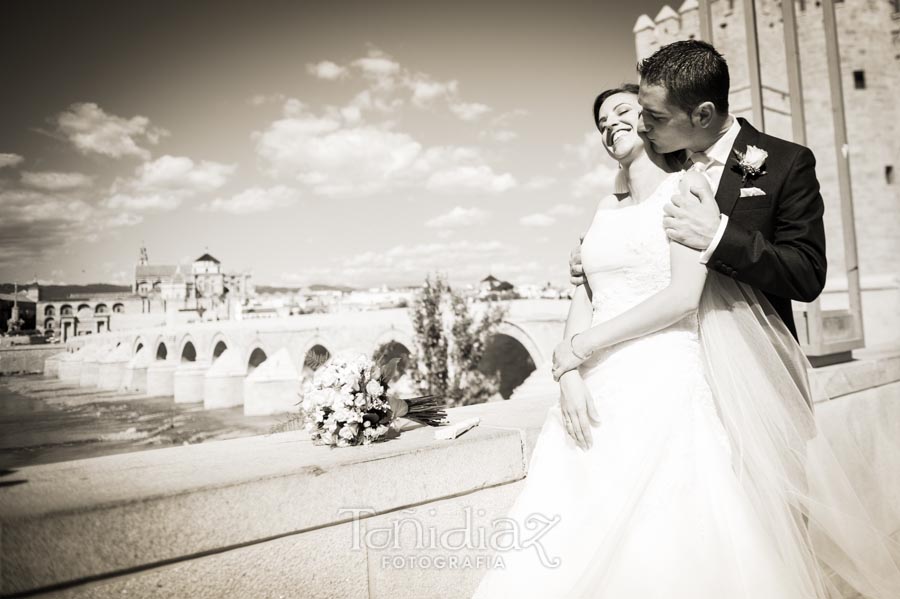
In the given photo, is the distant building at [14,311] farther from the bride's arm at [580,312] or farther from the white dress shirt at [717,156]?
the white dress shirt at [717,156]

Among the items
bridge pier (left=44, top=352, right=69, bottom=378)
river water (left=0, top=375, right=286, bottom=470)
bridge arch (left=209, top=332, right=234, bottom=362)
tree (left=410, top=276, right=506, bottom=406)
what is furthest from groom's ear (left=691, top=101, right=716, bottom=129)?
bridge arch (left=209, top=332, right=234, bottom=362)

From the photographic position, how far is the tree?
21500mm

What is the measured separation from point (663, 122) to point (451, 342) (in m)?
20.8

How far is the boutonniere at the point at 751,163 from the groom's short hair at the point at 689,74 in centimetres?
19

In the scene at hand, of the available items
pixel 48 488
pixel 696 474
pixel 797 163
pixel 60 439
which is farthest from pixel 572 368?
pixel 60 439

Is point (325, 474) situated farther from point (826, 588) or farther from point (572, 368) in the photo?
point (826, 588)

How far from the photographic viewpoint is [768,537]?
1.29 m

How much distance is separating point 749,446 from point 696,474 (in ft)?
0.71

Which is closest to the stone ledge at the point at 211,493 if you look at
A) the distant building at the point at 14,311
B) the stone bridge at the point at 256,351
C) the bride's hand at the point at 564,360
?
the bride's hand at the point at 564,360

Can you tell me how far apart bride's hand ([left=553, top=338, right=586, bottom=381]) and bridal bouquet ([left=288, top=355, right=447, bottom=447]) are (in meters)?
0.69

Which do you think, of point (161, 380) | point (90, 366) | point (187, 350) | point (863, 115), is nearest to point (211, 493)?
point (863, 115)

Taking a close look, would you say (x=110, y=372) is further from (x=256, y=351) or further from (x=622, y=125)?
(x=622, y=125)

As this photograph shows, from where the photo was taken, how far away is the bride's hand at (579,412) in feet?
4.98

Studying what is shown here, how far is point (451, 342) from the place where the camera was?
72.9 ft
